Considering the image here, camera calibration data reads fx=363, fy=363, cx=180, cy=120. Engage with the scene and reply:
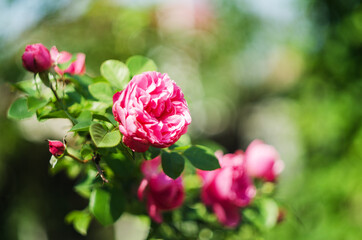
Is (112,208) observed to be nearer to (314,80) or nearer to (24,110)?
(24,110)

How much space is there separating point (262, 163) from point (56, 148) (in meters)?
0.55

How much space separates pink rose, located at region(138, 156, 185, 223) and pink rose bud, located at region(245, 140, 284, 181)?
270 millimetres

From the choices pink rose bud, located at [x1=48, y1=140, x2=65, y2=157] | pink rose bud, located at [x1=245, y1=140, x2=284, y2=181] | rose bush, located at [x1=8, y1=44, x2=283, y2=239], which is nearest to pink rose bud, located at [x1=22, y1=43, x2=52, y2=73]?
rose bush, located at [x1=8, y1=44, x2=283, y2=239]

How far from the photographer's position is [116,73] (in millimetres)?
603

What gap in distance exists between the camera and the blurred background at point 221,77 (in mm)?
1935

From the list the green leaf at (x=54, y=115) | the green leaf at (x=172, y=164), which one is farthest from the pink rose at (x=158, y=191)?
the green leaf at (x=54, y=115)

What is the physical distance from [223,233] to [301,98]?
166 cm

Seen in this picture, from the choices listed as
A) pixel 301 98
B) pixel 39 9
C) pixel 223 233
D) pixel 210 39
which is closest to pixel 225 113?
pixel 210 39

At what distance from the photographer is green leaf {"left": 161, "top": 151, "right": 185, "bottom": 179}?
0.56m

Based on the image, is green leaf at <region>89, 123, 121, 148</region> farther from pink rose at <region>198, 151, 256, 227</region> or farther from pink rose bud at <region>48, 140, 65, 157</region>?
pink rose at <region>198, 151, 256, 227</region>

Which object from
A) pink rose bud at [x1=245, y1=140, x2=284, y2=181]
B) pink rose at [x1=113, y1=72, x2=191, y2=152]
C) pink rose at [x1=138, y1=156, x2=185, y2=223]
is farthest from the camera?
pink rose bud at [x1=245, y1=140, x2=284, y2=181]

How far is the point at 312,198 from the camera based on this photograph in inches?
78.0

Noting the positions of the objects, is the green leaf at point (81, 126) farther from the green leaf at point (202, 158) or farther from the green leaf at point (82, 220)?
the green leaf at point (82, 220)

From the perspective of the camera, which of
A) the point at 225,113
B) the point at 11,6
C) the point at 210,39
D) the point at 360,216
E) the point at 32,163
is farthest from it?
the point at 225,113
